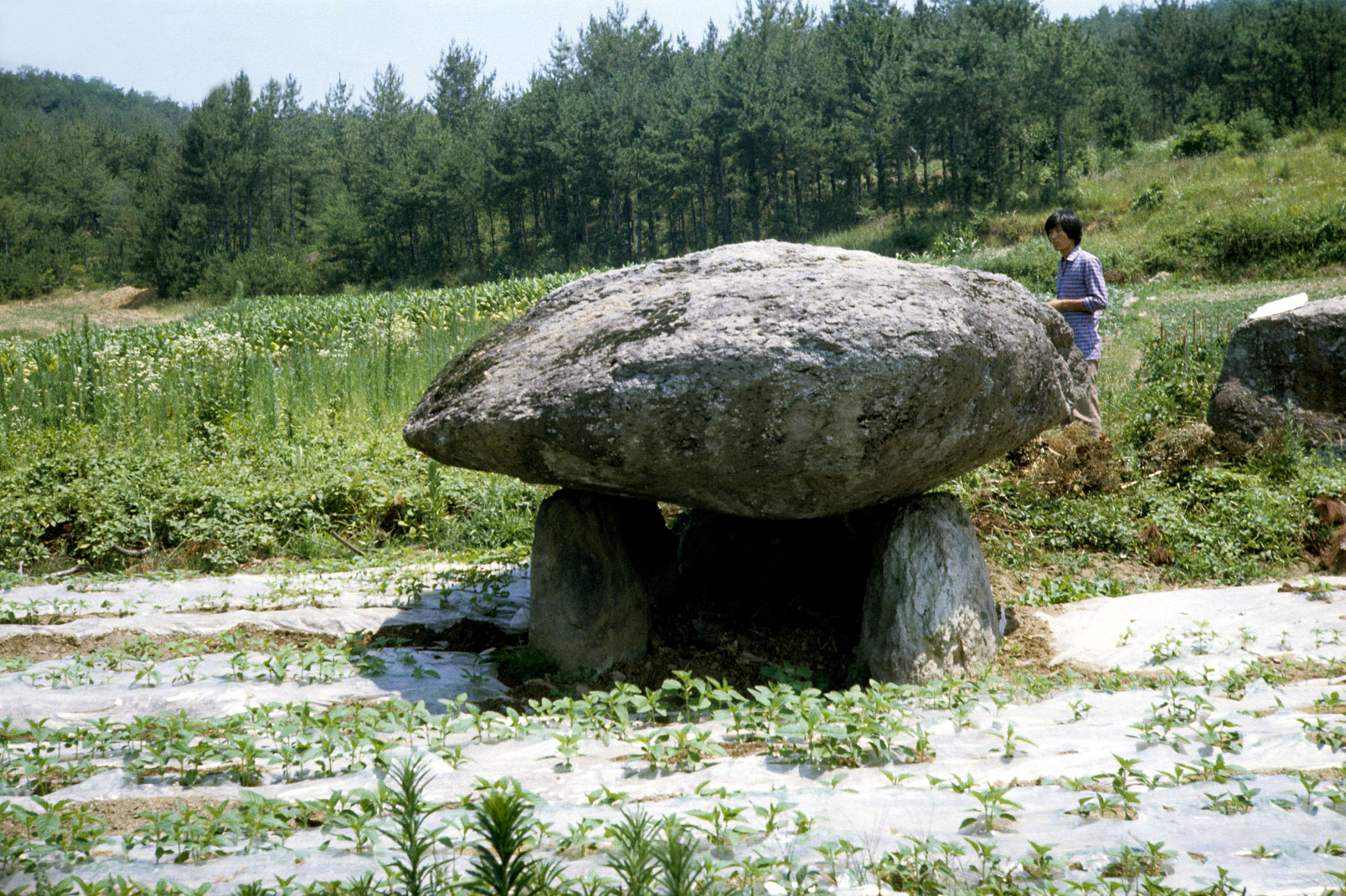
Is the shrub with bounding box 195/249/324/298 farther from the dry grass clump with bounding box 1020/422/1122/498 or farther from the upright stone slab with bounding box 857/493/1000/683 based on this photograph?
the upright stone slab with bounding box 857/493/1000/683

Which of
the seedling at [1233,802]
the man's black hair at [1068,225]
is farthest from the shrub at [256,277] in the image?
the seedling at [1233,802]

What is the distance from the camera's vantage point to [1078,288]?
675 centimetres

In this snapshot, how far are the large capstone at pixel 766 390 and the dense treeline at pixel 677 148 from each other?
3514cm

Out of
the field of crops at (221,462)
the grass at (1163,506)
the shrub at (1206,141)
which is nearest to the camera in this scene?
the grass at (1163,506)

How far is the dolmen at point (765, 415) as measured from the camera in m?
3.65

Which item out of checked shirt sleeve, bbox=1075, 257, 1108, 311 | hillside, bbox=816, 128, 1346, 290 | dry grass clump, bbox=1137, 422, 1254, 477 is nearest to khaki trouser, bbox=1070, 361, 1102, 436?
dry grass clump, bbox=1137, 422, 1254, 477

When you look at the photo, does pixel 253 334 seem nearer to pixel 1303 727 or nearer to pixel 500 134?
pixel 1303 727

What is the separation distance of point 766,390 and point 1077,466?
4.28 metres

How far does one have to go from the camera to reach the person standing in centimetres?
670

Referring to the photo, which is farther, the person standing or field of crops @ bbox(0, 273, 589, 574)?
field of crops @ bbox(0, 273, 589, 574)

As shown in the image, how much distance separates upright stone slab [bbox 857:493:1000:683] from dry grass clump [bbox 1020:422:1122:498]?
8.33ft

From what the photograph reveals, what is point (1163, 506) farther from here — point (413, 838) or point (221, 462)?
point (221, 462)

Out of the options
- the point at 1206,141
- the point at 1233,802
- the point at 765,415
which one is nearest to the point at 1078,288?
the point at 765,415

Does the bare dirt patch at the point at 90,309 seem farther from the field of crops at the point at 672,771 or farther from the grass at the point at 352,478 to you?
the field of crops at the point at 672,771
